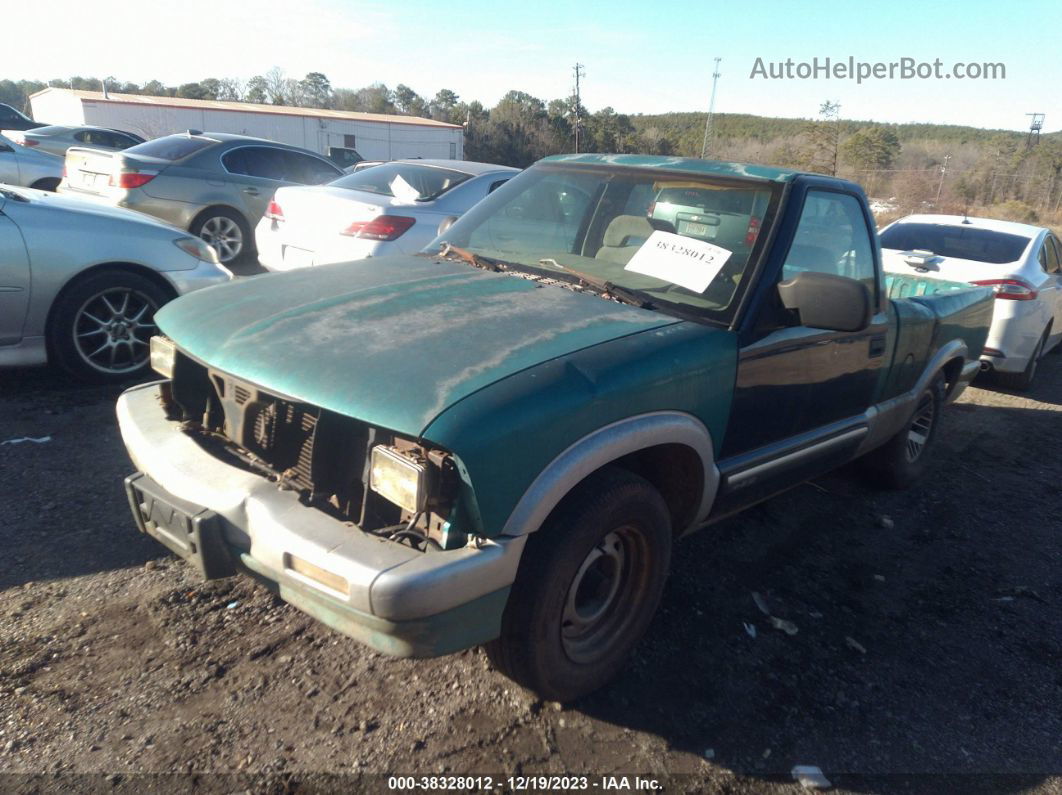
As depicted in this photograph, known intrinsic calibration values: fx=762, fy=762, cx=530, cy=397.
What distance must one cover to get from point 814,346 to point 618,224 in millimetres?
1028

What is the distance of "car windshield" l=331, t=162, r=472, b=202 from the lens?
23.7 feet

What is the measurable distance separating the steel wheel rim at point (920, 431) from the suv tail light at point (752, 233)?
2381mm

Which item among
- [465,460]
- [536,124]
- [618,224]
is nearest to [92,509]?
[465,460]

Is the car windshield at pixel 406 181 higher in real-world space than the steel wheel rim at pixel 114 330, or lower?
higher

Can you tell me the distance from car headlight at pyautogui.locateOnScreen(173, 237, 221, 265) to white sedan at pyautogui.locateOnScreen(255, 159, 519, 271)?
3.60ft

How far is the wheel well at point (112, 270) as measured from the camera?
187 inches

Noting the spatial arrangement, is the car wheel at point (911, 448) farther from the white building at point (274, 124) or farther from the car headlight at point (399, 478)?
the white building at point (274, 124)

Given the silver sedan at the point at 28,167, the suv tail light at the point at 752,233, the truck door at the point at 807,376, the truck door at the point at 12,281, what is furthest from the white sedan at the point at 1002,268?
the silver sedan at the point at 28,167

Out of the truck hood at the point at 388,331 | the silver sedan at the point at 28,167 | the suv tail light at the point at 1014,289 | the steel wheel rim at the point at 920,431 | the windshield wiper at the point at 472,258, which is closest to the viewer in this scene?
the truck hood at the point at 388,331

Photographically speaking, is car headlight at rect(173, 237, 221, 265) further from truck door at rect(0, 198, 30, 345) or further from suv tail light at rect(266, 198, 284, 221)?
suv tail light at rect(266, 198, 284, 221)

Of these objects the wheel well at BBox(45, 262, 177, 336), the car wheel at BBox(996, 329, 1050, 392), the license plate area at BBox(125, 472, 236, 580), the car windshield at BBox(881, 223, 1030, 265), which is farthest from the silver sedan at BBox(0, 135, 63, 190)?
the car wheel at BBox(996, 329, 1050, 392)

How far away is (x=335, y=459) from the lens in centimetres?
231

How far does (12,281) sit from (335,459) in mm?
3463

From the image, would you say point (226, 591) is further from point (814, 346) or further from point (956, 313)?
point (956, 313)
